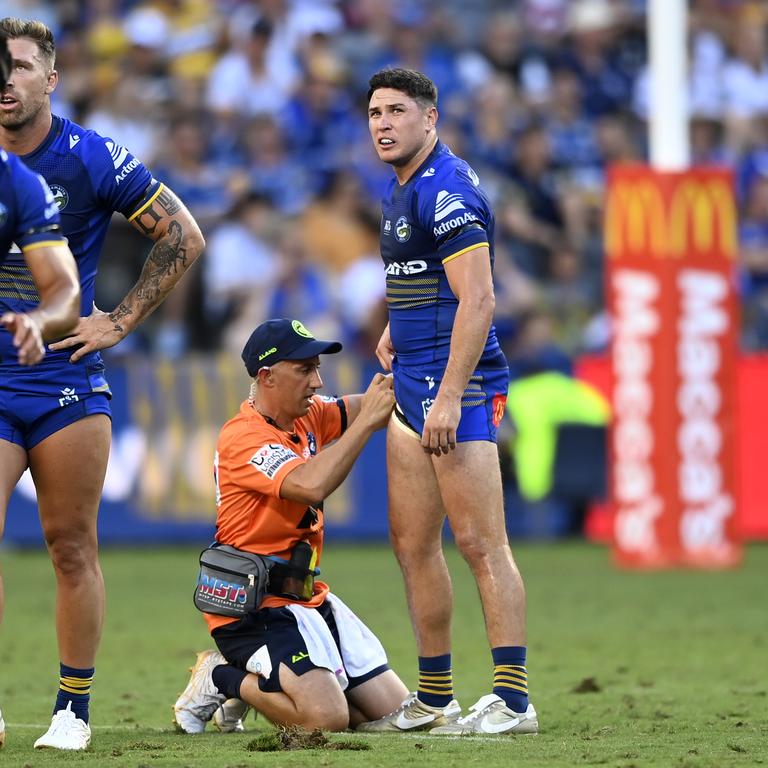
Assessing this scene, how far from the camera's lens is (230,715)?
21.9 ft

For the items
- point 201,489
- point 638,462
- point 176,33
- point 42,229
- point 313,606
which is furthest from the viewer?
point 176,33

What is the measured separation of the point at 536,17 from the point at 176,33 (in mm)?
4730

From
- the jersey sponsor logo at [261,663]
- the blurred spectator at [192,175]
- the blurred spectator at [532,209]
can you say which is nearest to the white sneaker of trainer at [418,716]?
the jersey sponsor logo at [261,663]

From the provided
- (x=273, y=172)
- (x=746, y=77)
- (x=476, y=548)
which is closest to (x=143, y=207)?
(x=476, y=548)

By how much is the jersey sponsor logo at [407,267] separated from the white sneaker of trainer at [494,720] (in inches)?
66.8

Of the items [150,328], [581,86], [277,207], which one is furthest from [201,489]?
[581,86]

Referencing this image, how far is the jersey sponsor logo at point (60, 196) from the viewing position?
612 centimetres

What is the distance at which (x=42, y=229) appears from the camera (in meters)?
5.50

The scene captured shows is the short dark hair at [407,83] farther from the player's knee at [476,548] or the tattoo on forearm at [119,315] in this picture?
the player's knee at [476,548]

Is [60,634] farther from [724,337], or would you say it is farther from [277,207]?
[277,207]

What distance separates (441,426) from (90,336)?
1.39 m

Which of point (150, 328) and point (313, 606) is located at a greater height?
point (150, 328)

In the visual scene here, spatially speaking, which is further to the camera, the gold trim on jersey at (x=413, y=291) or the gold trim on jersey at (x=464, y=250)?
the gold trim on jersey at (x=413, y=291)

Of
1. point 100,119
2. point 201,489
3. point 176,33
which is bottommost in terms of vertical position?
point 201,489
